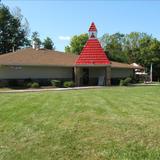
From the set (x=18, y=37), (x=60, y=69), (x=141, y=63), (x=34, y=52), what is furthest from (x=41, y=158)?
(x=141, y=63)

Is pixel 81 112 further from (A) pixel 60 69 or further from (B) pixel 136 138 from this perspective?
(A) pixel 60 69

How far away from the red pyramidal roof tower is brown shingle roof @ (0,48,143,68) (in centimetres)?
126

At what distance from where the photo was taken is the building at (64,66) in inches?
1203

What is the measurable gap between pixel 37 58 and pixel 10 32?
23479mm

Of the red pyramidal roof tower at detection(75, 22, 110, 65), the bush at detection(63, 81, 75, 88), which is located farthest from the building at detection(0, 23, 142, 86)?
the bush at detection(63, 81, 75, 88)

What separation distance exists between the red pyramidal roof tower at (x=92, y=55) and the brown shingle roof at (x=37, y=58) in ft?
4.13

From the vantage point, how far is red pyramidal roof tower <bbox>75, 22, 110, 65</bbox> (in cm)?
3356

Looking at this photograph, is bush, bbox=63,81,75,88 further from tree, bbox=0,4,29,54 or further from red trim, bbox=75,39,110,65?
tree, bbox=0,4,29,54

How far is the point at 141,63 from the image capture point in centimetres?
6059

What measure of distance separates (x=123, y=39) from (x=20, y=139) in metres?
61.3

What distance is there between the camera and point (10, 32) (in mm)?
54469

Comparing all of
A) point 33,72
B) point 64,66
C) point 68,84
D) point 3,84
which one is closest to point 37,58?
point 33,72

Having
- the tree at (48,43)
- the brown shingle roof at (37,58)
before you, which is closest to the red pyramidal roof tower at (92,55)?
the brown shingle roof at (37,58)

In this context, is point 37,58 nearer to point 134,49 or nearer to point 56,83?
point 56,83
